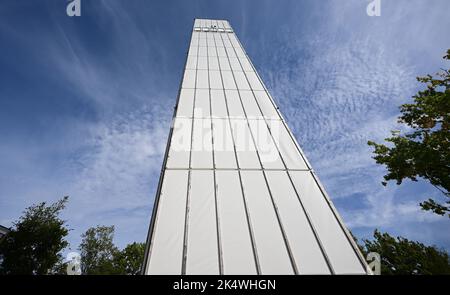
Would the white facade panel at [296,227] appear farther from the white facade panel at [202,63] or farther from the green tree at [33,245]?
the green tree at [33,245]

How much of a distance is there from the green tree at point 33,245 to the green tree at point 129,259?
13.7m

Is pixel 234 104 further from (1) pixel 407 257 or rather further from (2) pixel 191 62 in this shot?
(1) pixel 407 257

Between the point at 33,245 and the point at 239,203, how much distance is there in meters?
24.1

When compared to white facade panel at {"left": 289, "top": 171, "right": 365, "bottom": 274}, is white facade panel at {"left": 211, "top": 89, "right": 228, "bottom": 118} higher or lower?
higher

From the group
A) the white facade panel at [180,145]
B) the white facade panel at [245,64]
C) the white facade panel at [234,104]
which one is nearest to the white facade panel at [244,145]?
the white facade panel at [234,104]

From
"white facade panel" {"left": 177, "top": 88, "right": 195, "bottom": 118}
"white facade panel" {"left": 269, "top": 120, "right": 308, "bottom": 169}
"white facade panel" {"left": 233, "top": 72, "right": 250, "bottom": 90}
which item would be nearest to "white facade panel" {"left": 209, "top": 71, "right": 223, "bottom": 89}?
"white facade panel" {"left": 233, "top": 72, "right": 250, "bottom": 90}

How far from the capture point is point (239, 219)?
3191 mm

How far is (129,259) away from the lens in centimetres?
3416

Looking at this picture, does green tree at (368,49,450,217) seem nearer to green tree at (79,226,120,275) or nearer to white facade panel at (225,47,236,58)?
white facade panel at (225,47,236,58)

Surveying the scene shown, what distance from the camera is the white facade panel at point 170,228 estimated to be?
2.62m

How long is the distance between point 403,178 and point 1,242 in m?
28.9

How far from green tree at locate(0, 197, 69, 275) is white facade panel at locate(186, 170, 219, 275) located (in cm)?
2265

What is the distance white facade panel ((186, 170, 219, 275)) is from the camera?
264 centimetres
